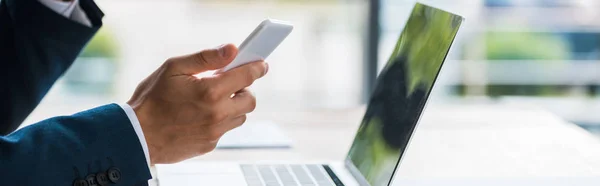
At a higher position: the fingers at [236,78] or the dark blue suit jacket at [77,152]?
the fingers at [236,78]

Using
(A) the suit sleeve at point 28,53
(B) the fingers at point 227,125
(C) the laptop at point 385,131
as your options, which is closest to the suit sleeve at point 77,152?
(B) the fingers at point 227,125

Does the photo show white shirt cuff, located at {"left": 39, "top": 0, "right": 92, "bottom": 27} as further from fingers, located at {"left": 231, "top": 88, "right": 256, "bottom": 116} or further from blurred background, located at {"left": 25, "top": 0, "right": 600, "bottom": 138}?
blurred background, located at {"left": 25, "top": 0, "right": 600, "bottom": 138}

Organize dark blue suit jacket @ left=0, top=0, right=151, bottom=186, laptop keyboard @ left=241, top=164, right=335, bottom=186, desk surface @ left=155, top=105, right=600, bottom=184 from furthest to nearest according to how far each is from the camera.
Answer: desk surface @ left=155, top=105, right=600, bottom=184
laptop keyboard @ left=241, top=164, right=335, bottom=186
dark blue suit jacket @ left=0, top=0, right=151, bottom=186

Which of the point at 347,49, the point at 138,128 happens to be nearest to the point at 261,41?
the point at 138,128

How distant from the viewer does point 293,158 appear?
146 cm

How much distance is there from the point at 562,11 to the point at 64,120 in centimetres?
340

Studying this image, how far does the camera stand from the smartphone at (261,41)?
3.52 feet

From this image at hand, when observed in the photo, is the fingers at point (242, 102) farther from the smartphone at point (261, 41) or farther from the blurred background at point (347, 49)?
the blurred background at point (347, 49)

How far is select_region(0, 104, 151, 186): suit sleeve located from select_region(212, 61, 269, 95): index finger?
0.40 ft

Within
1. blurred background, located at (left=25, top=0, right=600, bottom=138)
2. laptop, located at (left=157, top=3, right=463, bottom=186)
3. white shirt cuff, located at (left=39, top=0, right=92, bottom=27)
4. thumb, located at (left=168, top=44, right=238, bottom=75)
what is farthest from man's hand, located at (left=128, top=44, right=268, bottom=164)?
blurred background, located at (left=25, top=0, right=600, bottom=138)

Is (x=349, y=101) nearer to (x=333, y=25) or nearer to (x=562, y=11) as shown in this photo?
(x=333, y=25)

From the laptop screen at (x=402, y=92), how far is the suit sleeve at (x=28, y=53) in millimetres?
443

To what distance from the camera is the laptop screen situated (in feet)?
3.64

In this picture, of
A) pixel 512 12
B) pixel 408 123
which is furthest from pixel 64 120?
pixel 512 12
